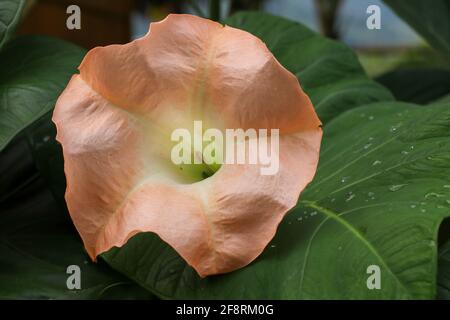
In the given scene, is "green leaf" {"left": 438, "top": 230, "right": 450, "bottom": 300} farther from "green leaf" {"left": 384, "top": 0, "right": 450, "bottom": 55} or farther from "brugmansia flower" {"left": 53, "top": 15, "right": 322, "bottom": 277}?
"green leaf" {"left": 384, "top": 0, "right": 450, "bottom": 55}

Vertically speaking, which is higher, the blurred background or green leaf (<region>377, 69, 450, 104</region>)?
green leaf (<region>377, 69, 450, 104</region>)

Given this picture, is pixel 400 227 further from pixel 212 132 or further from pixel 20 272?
pixel 20 272

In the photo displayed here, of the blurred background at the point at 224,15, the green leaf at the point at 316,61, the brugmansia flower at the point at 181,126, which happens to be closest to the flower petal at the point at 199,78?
the brugmansia flower at the point at 181,126

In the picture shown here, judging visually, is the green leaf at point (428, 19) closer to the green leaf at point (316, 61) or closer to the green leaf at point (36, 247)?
the green leaf at point (316, 61)

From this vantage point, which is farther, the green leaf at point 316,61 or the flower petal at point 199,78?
the green leaf at point 316,61

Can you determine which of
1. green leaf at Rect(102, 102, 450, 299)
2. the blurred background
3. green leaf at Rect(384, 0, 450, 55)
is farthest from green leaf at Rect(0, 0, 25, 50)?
the blurred background

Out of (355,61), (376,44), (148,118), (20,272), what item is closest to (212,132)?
(148,118)

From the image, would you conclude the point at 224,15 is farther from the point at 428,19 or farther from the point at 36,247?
the point at 36,247
